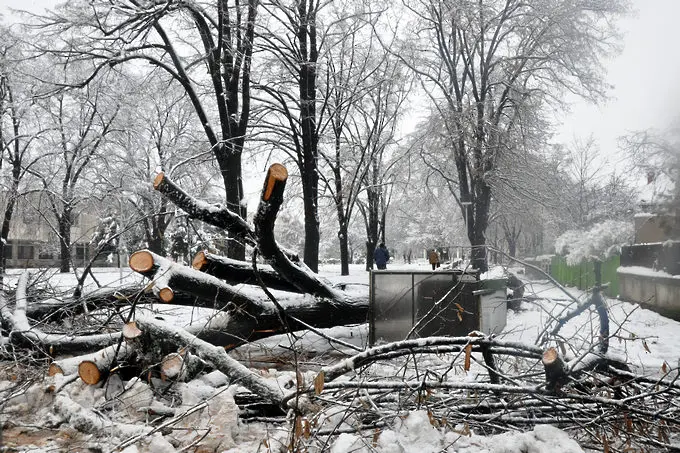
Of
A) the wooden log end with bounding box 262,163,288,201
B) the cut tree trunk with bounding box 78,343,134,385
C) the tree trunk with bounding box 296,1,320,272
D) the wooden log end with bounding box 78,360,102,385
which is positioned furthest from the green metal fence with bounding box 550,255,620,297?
the wooden log end with bounding box 78,360,102,385

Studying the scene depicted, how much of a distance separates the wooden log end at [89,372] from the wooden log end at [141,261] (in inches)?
45.5

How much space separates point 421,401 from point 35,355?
15.1 ft

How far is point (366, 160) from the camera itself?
2286cm

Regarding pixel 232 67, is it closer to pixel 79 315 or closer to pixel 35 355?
pixel 79 315

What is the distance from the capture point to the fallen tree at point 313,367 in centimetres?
331

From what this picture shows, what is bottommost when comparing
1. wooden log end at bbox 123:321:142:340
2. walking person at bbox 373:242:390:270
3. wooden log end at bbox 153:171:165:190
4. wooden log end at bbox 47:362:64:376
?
wooden log end at bbox 47:362:64:376

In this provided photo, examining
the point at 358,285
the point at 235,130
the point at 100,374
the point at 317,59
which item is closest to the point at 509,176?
the point at 317,59

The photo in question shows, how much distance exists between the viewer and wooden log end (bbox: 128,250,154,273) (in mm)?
5285

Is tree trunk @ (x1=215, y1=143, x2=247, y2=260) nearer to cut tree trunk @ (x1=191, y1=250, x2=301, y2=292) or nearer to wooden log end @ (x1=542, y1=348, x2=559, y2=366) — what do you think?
cut tree trunk @ (x1=191, y1=250, x2=301, y2=292)

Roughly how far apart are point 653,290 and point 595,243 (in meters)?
12.0

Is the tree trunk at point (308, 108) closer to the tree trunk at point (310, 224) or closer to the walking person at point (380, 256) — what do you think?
the tree trunk at point (310, 224)

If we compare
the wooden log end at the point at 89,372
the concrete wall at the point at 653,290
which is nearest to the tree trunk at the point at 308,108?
the concrete wall at the point at 653,290

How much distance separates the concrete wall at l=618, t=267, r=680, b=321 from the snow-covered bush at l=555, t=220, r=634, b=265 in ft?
16.3

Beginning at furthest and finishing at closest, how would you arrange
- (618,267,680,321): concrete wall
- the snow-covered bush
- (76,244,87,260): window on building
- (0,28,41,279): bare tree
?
the snow-covered bush, (0,28,41,279): bare tree, (76,244,87,260): window on building, (618,267,680,321): concrete wall
